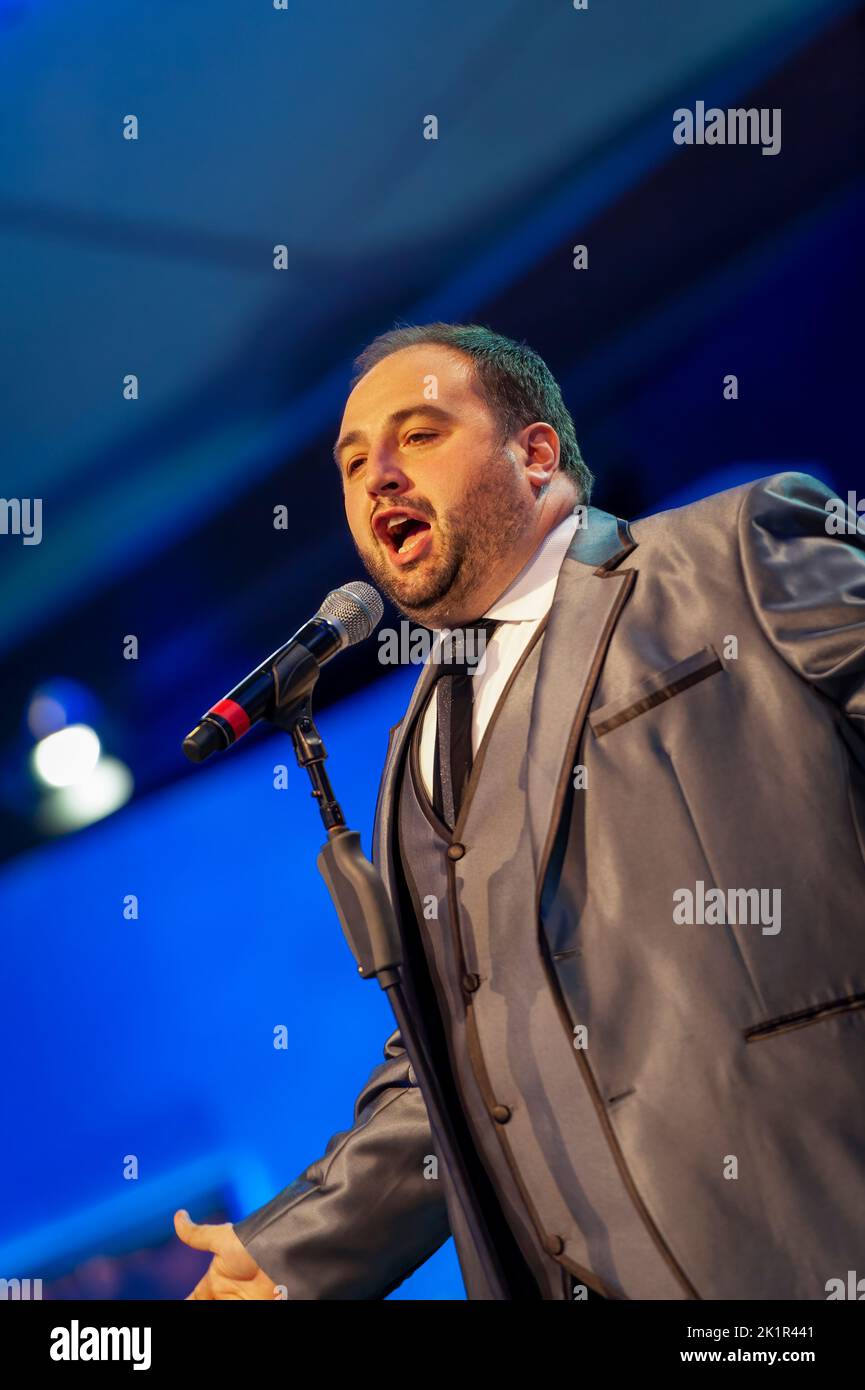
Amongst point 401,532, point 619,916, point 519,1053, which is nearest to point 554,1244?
point 519,1053

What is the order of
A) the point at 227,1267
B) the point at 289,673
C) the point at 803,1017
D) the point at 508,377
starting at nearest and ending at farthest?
1. the point at 803,1017
2. the point at 289,673
3. the point at 227,1267
4. the point at 508,377

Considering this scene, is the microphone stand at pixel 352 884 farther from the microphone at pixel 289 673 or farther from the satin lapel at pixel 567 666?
the satin lapel at pixel 567 666

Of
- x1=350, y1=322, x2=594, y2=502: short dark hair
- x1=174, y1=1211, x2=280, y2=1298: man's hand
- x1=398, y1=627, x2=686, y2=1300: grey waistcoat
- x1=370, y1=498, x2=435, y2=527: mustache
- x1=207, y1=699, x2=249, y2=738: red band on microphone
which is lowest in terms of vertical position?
x1=174, y1=1211, x2=280, y2=1298: man's hand

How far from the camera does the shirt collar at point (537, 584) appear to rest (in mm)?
1848

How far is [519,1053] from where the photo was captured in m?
1.54

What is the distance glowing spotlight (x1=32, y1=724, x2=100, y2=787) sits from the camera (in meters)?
2.44

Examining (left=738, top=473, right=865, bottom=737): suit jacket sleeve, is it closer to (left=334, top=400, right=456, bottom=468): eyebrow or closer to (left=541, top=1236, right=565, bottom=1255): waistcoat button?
(left=334, top=400, right=456, bottom=468): eyebrow

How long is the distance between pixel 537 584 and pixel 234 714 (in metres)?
0.60

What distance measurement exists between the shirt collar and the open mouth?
151 millimetres

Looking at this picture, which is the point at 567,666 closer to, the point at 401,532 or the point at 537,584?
the point at 537,584

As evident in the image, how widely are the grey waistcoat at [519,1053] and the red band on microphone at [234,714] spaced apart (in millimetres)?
370

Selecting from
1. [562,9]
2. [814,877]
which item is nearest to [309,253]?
[562,9]

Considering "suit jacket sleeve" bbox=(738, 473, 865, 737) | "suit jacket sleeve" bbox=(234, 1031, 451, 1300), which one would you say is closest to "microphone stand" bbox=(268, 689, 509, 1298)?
"suit jacket sleeve" bbox=(234, 1031, 451, 1300)

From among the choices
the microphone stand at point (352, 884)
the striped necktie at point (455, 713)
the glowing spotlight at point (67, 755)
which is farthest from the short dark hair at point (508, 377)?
the glowing spotlight at point (67, 755)
